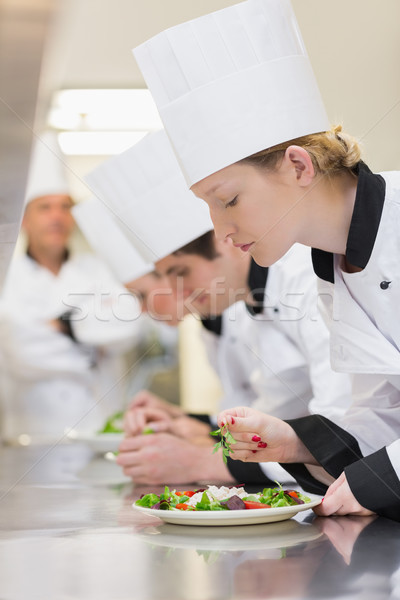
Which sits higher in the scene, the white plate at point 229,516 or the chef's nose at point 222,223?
the chef's nose at point 222,223

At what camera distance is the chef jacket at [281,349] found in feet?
4.09

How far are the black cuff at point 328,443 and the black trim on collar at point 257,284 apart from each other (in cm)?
56

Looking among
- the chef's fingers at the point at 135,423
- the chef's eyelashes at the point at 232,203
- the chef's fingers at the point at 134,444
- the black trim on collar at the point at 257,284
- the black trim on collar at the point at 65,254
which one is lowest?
the chef's fingers at the point at 134,444

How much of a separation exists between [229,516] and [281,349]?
2.75 ft

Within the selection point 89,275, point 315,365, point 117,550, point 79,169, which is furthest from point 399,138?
point 79,169

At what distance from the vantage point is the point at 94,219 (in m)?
1.73

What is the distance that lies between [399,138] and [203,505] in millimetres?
1231

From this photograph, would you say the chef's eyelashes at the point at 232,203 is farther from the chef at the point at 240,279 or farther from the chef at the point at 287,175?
the chef at the point at 240,279

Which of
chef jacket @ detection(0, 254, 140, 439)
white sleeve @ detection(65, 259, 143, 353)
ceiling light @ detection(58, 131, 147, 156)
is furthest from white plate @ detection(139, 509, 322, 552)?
ceiling light @ detection(58, 131, 147, 156)

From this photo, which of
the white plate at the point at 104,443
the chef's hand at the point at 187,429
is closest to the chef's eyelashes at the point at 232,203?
the chef's hand at the point at 187,429

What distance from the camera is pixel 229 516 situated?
71 centimetres

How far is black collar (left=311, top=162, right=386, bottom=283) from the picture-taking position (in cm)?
88

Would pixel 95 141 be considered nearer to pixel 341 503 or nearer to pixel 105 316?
pixel 105 316

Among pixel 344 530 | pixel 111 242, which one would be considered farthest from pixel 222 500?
pixel 111 242
